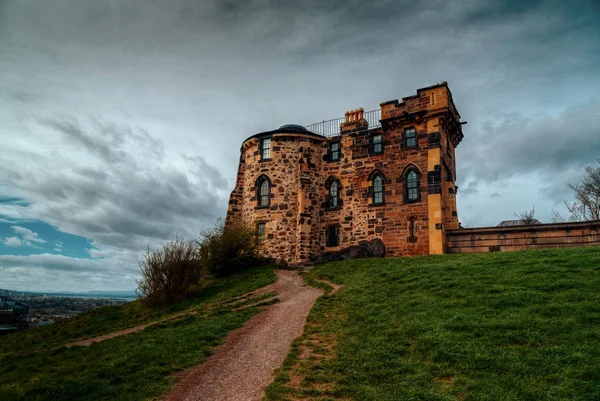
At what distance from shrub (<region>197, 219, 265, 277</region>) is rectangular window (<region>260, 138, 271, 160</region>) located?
601 centimetres

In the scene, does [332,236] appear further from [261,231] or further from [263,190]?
[263,190]

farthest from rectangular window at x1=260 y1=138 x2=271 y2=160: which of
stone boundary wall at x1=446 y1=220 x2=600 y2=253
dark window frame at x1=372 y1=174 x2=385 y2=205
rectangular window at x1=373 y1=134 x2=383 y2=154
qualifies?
stone boundary wall at x1=446 y1=220 x2=600 y2=253

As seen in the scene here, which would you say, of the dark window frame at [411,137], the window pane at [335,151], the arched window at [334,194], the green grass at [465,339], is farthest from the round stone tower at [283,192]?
the green grass at [465,339]

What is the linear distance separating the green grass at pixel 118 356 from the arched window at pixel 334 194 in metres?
10.7

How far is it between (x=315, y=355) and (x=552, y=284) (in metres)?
6.59

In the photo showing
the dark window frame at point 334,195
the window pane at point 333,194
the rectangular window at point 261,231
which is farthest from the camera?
the window pane at point 333,194

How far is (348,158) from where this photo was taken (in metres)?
25.2

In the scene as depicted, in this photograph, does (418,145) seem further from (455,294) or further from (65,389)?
(65,389)

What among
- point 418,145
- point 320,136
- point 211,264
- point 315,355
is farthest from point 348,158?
point 315,355

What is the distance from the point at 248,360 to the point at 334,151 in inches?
756

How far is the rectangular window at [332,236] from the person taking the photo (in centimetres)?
2485

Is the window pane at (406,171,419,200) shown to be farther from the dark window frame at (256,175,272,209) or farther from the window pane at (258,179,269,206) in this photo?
the window pane at (258,179,269,206)

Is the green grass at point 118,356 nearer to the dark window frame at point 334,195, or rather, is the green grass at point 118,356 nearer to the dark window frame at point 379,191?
the dark window frame at point 334,195

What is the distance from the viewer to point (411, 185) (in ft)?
74.5
